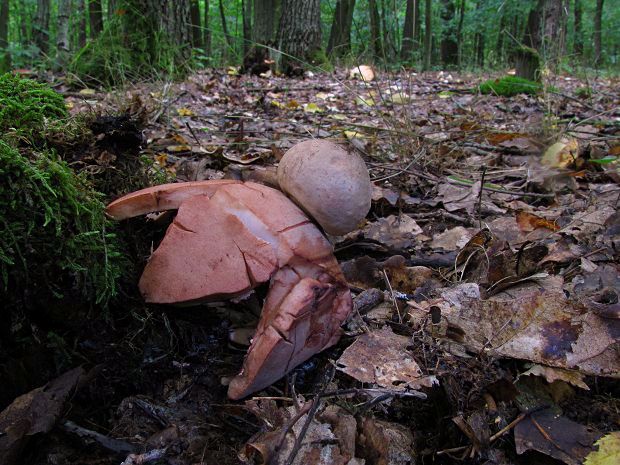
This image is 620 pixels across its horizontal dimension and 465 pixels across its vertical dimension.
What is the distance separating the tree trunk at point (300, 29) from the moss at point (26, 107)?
742 cm

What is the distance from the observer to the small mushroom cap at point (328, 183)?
5.07ft

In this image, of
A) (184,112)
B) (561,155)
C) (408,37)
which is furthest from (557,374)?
(408,37)

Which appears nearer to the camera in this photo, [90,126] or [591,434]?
[591,434]

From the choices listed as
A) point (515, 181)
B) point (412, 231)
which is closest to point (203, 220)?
point (412, 231)

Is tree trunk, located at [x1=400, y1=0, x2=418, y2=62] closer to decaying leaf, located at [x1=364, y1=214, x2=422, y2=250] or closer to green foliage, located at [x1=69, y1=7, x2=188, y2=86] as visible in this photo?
decaying leaf, located at [x1=364, y1=214, x2=422, y2=250]

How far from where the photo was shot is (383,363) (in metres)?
1.58

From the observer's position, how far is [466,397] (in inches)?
57.2

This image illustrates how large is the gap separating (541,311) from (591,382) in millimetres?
256

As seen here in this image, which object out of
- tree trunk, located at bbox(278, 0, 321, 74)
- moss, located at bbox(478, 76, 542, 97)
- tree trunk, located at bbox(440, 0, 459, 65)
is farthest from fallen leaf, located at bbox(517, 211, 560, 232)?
tree trunk, located at bbox(440, 0, 459, 65)

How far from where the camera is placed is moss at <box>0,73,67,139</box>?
1.64 metres

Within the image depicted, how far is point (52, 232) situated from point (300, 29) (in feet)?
27.1

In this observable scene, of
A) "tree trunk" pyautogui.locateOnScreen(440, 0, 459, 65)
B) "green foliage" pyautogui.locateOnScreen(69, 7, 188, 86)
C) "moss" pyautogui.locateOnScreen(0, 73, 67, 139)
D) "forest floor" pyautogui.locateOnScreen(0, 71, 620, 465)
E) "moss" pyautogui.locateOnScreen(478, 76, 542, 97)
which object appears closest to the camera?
"forest floor" pyautogui.locateOnScreen(0, 71, 620, 465)

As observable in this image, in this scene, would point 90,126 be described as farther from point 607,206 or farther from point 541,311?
point 607,206

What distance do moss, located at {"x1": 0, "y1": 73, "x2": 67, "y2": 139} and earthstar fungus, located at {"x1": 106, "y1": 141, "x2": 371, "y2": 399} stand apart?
1.34ft
